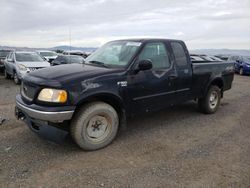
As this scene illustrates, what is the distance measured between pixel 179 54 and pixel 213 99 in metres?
1.88

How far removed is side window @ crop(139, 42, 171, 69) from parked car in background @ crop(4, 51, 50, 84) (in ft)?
25.1

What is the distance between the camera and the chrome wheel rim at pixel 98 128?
4154mm

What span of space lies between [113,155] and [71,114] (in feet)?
3.13

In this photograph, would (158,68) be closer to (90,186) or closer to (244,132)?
(244,132)

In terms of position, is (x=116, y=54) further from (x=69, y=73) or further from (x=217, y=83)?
(x=217, y=83)

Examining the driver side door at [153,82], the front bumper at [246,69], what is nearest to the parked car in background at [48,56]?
the front bumper at [246,69]

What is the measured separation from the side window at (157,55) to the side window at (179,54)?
275 millimetres

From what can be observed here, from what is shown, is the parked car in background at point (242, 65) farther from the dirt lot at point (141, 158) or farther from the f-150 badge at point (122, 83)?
the f-150 badge at point (122, 83)

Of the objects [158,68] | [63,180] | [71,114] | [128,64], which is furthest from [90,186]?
[158,68]

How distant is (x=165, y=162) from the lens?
150 inches

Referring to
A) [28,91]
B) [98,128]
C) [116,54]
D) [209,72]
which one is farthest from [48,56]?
[98,128]

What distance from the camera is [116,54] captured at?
4.93 metres

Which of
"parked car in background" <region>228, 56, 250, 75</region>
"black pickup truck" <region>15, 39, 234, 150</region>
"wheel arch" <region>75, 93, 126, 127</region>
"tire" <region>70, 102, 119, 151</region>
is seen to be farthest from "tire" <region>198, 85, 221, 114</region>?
"parked car in background" <region>228, 56, 250, 75</region>

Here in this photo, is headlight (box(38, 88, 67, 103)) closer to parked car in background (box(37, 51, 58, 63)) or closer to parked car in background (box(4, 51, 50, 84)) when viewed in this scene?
parked car in background (box(4, 51, 50, 84))
